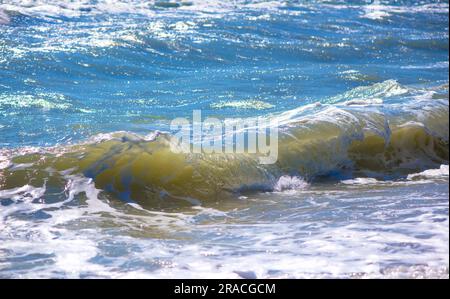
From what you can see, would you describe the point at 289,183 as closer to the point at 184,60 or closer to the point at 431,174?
the point at 431,174

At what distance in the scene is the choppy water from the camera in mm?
4121

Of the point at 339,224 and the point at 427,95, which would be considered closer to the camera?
the point at 339,224

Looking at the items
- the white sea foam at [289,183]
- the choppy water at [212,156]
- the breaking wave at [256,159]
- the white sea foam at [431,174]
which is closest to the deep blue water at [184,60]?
the choppy water at [212,156]

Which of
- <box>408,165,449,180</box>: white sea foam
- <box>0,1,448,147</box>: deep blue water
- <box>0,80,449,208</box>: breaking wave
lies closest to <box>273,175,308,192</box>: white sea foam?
<box>0,80,449,208</box>: breaking wave

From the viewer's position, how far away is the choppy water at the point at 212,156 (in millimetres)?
4121

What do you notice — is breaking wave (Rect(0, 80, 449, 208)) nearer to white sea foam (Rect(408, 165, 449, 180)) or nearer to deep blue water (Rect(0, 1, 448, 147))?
white sea foam (Rect(408, 165, 449, 180))

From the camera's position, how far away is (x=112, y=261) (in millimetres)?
4012

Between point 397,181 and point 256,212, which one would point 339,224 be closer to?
point 256,212

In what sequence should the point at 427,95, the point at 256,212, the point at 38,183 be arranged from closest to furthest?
1. the point at 256,212
2. the point at 38,183
3. the point at 427,95

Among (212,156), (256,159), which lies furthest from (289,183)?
(212,156)

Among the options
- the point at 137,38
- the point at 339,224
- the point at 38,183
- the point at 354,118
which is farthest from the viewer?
the point at 137,38

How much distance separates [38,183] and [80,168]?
0.39 metres
